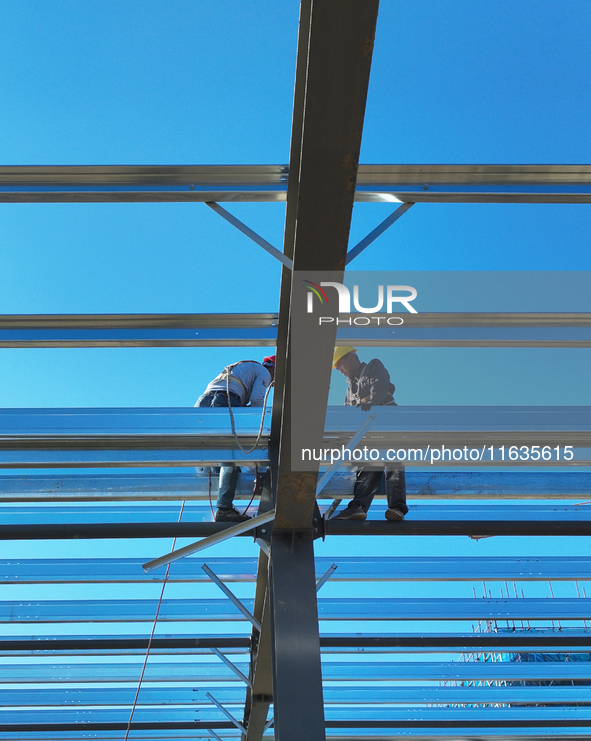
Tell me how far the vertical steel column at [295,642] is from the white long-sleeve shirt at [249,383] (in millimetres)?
1157

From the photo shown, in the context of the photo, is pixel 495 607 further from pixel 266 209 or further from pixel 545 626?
pixel 266 209

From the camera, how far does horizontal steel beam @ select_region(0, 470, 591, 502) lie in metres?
5.12

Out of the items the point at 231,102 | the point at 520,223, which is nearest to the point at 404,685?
the point at 520,223

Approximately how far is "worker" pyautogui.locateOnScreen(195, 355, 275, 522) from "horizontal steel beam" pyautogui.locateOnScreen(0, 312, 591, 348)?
1.70ft

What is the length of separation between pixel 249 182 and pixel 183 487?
2.65 meters

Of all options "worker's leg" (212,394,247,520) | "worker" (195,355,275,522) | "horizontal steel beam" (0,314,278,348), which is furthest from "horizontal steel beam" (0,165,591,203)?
"worker's leg" (212,394,247,520)

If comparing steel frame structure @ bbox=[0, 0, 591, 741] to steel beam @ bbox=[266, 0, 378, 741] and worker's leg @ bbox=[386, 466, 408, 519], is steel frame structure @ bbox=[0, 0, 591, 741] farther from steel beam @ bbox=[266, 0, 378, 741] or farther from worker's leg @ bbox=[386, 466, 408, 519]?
worker's leg @ bbox=[386, 466, 408, 519]

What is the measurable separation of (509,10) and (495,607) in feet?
18.6

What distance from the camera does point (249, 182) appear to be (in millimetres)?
3439

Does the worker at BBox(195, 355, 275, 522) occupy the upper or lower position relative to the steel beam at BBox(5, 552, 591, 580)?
upper

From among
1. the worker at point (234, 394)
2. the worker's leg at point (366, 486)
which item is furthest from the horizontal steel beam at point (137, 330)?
the worker's leg at point (366, 486)

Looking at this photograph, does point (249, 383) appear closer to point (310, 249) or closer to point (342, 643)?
point (310, 249)

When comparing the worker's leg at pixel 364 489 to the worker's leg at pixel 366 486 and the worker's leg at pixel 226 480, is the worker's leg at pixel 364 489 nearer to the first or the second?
the worker's leg at pixel 366 486

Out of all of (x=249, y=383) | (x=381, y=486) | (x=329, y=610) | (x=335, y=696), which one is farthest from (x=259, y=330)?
(x=335, y=696)
